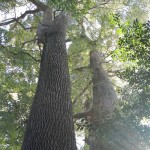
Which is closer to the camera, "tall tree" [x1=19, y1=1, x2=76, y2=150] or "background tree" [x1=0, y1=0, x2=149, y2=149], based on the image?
"tall tree" [x1=19, y1=1, x2=76, y2=150]

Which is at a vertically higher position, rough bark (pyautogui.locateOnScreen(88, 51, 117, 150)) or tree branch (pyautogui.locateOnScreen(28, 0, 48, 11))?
tree branch (pyautogui.locateOnScreen(28, 0, 48, 11))

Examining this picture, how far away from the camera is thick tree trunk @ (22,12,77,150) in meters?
4.84

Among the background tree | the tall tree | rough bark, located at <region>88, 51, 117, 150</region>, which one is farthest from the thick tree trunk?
rough bark, located at <region>88, 51, 117, 150</region>

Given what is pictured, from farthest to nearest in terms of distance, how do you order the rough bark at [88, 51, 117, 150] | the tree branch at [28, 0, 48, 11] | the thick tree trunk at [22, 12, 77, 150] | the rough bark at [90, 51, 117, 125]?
the tree branch at [28, 0, 48, 11]
the rough bark at [90, 51, 117, 125]
the rough bark at [88, 51, 117, 150]
the thick tree trunk at [22, 12, 77, 150]

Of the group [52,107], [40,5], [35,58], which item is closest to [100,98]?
[35,58]

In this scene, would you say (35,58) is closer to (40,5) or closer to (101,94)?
(40,5)

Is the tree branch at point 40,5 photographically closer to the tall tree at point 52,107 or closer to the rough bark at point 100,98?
the rough bark at point 100,98

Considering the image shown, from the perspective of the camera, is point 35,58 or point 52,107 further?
point 35,58

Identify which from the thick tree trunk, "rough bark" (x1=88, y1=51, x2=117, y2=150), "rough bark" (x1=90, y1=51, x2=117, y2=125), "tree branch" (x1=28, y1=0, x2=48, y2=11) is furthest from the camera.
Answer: "tree branch" (x1=28, y1=0, x2=48, y2=11)

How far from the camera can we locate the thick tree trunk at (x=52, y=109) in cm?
484

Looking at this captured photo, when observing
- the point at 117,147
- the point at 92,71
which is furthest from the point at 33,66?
the point at 117,147

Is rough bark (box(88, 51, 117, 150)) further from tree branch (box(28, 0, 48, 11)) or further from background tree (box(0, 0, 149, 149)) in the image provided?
tree branch (box(28, 0, 48, 11))

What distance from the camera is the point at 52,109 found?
5477 mm

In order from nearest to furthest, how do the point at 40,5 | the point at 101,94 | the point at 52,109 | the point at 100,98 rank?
1. the point at 52,109
2. the point at 100,98
3. the point at 101,94
4. the point at 40,5
